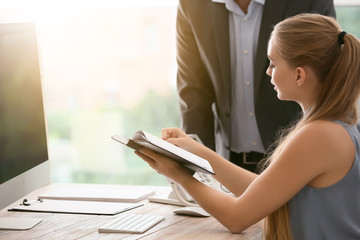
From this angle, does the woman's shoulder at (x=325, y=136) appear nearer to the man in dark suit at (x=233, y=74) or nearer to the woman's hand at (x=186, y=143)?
the woman's hand at (x=186, y=143)

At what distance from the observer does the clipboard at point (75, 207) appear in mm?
1807

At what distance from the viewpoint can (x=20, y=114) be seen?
1.73 meters

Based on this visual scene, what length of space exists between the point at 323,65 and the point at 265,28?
73cm

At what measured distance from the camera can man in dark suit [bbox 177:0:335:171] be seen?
2260 millimetres

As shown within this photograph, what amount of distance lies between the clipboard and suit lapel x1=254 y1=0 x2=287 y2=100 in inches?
28.1

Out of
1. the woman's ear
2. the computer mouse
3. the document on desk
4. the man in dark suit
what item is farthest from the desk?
the man in dark suit

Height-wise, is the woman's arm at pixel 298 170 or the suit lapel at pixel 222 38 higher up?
the suit lapel at pixel 222 38

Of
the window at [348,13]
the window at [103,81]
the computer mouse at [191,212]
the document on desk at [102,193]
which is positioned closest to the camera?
the computer mouse at [191,212]

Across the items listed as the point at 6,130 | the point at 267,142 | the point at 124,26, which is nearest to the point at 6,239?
the point at 6,130

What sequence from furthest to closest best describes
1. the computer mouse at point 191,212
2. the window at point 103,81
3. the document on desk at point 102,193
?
the window at point 103,81 → the document on desk at point 102,193 → the computer mouse at point 191,212

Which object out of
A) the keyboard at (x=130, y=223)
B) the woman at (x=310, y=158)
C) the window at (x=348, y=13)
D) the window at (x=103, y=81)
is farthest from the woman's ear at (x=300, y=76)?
the window at (x=103, y=81)

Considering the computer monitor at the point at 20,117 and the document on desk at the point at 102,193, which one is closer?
the computer monitor at the point at 20,117

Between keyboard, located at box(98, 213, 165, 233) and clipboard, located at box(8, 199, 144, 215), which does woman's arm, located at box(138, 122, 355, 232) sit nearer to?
keyboard, located at box(98, 213, 165, 233)

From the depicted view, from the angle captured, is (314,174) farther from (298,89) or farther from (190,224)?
(190,224)
